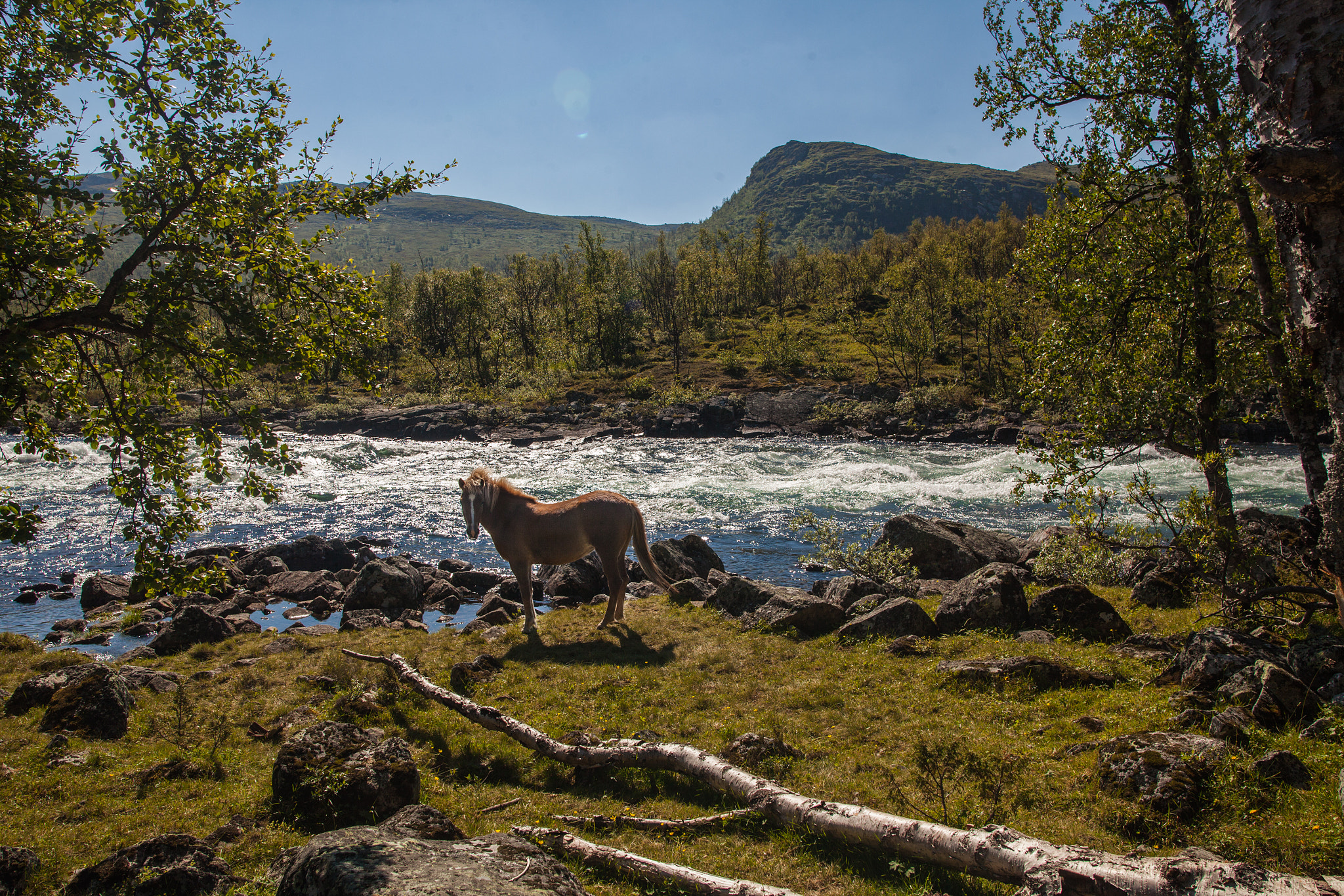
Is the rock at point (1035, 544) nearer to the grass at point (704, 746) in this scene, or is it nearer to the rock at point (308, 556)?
the grass at point (704, 746)

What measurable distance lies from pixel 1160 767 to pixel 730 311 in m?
118

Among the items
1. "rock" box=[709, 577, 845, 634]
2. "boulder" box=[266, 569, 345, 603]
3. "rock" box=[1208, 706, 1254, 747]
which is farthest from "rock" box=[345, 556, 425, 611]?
"rock" box=[1208, 706, 1254, 747]

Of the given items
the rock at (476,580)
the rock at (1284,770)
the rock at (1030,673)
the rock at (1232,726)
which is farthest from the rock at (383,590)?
the rock at (1284,770)

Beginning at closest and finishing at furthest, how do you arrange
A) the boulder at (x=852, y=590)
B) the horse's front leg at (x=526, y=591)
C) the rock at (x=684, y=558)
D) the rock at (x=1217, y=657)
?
the rock at (x=1217, y=657), the horse's front leg at (x=526, y=591), the boulder at (x=852, y=590), the rock at (x=684, y=558)

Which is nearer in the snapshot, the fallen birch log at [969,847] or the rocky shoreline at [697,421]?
the fallen birch log at [969,847]

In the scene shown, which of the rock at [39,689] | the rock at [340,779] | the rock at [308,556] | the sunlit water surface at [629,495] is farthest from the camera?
the sunlit water surface at [629,495]

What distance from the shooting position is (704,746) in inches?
351

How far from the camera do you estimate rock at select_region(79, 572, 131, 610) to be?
19.2m

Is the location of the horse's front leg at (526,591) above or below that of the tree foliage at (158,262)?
below

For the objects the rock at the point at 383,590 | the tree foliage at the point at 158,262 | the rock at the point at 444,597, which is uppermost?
the tree foliage at the point at 158,262

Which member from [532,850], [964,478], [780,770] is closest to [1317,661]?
[780,770]

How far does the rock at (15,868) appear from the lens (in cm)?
555

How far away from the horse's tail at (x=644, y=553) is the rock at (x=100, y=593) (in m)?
15.8

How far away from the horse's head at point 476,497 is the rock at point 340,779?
638 centimetres
